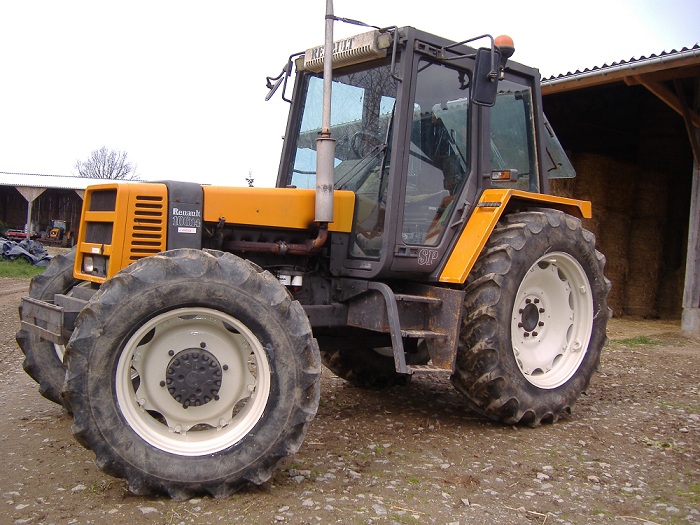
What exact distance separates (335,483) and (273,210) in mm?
1657

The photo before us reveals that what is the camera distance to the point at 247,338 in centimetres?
345

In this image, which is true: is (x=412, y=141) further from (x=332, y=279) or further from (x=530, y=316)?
(x=530, y=316)

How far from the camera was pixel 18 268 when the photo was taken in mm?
16391

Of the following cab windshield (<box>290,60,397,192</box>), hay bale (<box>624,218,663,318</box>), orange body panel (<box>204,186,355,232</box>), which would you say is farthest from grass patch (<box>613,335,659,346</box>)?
orange body panel (<box>204,186,355,232</box>)

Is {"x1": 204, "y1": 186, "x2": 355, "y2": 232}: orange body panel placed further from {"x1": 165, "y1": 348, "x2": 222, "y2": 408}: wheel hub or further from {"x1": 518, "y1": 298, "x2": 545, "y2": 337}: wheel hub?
{"x1": 518, "y1": 298, "x2": 545, "y2": 337}: wheel hub

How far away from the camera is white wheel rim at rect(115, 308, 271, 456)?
3.32 metres

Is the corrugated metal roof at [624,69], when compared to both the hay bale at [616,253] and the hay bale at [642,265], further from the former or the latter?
the hay bale at [642,265]

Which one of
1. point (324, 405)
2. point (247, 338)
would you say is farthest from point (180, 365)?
point (324, 405)

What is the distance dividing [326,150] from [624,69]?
6168 mm

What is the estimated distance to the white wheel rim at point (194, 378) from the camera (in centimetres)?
332

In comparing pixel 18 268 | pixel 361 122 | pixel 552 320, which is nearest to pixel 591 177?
pixel 552 320

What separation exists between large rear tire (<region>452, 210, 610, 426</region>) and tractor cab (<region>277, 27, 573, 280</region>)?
358 mm

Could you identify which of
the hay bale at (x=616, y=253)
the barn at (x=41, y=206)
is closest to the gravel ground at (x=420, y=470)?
the hay bale at (x=616, y=253)

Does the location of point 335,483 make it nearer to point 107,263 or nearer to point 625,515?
point 625,515
